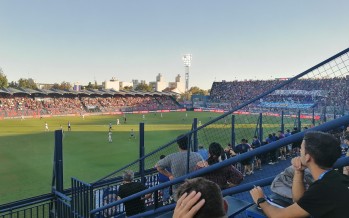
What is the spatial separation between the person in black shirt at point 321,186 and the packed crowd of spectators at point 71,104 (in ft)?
175

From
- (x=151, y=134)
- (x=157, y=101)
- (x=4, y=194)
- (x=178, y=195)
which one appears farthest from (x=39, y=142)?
(x=157, y=101)

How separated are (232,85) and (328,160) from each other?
279 feet

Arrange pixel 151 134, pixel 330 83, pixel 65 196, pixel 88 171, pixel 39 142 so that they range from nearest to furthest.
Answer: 1. pixel 330 83
2. pixel 65 196
3. pixel 88 171
4. pixel 39 142
5. pixel 151 134

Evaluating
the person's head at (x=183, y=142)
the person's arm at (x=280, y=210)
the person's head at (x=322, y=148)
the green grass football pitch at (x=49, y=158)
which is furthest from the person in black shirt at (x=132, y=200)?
the green grass football pitch at (x=49, y=158)

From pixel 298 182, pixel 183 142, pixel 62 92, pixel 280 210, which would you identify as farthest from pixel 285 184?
pixel 62 92

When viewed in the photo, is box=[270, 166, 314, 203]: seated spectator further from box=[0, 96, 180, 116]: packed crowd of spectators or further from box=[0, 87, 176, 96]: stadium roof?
box=[0, 87, 176, 96]: stadium roof

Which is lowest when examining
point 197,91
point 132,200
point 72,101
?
point 132,200

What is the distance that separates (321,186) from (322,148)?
0.29 meters

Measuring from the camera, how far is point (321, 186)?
7.29ft

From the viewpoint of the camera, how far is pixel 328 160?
232cm

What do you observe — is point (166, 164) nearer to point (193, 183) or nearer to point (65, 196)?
point (65, 196)

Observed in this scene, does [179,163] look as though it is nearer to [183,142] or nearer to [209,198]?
[183,142]

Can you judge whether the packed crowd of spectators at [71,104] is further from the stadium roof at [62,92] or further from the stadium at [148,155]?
the stadium at [148,155]

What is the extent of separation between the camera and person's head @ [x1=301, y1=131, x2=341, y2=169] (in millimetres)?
2305
